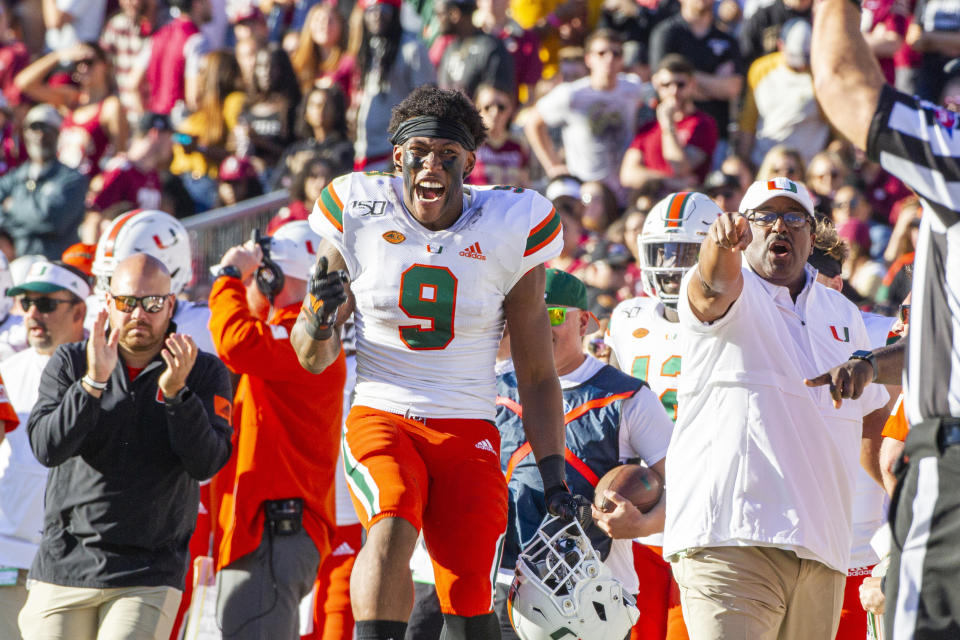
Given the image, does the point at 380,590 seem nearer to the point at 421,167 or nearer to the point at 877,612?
the point at 421,167

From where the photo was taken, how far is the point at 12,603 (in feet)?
21.5

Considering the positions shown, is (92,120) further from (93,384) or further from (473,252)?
(473,252)

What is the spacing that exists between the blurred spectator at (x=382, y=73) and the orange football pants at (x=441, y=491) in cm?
760

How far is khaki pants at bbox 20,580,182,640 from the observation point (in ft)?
18.4

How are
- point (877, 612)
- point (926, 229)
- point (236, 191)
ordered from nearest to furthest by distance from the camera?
1. point (926, 229)
2. point (877, 612)
3. point (236, 191)

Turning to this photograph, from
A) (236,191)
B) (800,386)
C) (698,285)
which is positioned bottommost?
(800,386)

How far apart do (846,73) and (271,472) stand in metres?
3.98

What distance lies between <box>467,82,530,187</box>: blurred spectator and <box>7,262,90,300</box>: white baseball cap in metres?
4.42

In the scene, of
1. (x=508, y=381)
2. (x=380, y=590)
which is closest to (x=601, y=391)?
(x=508, y=381)

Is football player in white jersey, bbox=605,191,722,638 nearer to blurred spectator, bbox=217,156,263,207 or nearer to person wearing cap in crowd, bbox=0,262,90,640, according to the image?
person wearing cap in crowd, bbox=0,262,90,640

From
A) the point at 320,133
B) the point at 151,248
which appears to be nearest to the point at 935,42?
the point at 320,133

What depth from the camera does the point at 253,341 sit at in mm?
6535

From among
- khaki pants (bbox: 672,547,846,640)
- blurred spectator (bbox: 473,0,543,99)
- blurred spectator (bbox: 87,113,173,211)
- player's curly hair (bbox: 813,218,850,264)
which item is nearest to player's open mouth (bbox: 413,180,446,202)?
khaki pants (bbox: 672,547,846,640)

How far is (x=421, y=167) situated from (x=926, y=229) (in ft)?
5.94
